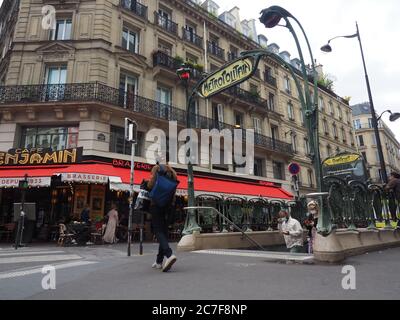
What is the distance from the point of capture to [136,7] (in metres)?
18.3

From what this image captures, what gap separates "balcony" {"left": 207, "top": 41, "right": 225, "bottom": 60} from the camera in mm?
22344

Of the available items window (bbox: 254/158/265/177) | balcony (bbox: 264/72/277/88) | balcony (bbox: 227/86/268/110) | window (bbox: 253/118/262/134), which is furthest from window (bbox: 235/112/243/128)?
balcony (bbox: 264/72/277/88)

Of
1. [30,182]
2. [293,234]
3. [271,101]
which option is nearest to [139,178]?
[30,182]

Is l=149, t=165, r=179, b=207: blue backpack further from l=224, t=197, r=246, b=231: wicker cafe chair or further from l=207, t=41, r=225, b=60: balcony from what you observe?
l=207, t=41, r=225, b=60: balcony

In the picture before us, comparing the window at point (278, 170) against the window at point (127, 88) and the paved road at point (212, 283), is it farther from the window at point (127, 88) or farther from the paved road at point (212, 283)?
the paved road at point (212, 283)

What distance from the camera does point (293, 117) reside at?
1125 inches

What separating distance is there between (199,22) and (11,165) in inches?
642

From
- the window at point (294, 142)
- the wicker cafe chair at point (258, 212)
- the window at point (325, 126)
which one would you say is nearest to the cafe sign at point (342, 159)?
the wicker cafe chair at point (258, 212)

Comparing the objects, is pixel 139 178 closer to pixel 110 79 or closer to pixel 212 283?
pixel 110 79

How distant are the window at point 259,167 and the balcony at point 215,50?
851 centimetres

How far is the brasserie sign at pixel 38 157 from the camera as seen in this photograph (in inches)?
517

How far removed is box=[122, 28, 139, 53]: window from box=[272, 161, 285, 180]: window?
44.7 feet

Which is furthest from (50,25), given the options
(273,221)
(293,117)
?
(293,117)
